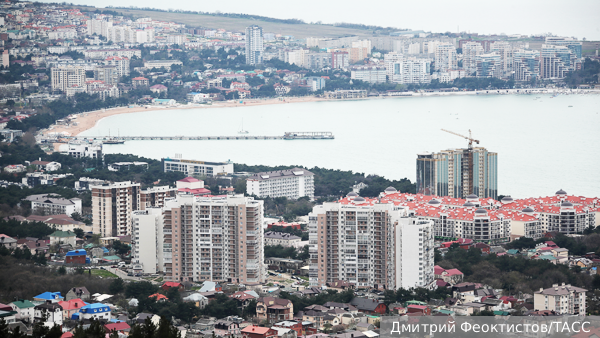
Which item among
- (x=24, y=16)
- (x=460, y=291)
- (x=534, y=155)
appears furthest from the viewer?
(x=24, y=16)

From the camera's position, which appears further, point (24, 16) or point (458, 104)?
point (24, 16)

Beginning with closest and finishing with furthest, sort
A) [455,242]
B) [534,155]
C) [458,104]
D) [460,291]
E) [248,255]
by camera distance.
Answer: [460,291] → [248,255] → [455,242] → [534,155] → [458,104]

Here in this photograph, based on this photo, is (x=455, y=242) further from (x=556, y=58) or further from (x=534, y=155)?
(x=556, y=58)

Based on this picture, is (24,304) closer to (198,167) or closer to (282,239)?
(282,239)

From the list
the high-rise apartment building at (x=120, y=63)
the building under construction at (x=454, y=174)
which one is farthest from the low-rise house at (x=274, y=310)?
the high-rise apartment building at (x=120, y=63)

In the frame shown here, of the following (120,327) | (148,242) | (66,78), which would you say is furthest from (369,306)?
(66,78)

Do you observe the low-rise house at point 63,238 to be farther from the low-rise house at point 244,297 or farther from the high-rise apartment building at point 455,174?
the high-rise apartment building at point 455,174

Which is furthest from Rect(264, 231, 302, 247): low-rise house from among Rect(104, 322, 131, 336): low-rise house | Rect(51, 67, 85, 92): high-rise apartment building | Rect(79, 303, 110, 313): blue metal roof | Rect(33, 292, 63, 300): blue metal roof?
Rect(51, 67, 85, 92): high-rise apartment building

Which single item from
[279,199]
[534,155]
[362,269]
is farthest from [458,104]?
[362,269]
